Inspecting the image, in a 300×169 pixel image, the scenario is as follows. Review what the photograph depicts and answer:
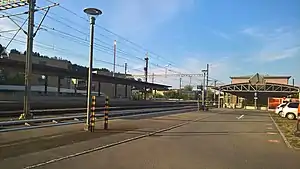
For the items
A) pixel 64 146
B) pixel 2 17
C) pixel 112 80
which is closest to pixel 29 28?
pixel 2 17

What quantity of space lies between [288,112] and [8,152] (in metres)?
29.3

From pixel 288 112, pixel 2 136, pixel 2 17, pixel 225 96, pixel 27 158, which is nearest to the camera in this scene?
pixel 27 158

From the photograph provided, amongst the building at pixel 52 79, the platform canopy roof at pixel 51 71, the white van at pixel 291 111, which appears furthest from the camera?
the building at pixel 52 79

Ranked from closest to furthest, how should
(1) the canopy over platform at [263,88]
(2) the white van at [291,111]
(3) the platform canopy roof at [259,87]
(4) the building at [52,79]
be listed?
1. (2) the white van at [291,111]
2. (1) the canopy over platform at [263,88]
3. (3) the platform canopy roof at [259,87]
4. (4) the building at [52,79]

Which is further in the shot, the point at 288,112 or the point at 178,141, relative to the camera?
the point at 288,112

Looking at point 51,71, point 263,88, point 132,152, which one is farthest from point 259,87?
point 132,152

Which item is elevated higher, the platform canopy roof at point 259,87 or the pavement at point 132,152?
the platform canopy roof at point 259,87

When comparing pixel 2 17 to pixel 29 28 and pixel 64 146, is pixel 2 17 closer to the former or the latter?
pixel 29 28

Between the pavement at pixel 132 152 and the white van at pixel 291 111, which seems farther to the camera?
the white van at pixel 291 111

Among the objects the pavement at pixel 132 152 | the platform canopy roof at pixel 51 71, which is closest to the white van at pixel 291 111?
the pavement at pixel 132 152

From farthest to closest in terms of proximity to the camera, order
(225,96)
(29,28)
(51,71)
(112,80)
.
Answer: (225,96)
(112,80)
(51,71)
(29,28)

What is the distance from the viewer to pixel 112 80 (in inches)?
2630

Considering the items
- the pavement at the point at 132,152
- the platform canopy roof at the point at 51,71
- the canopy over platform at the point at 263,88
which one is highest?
the platform canopy roof at the point at 51,71

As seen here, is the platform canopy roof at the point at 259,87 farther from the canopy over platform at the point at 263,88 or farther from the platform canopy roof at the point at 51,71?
the platform canopy roof at the point at 51,71
